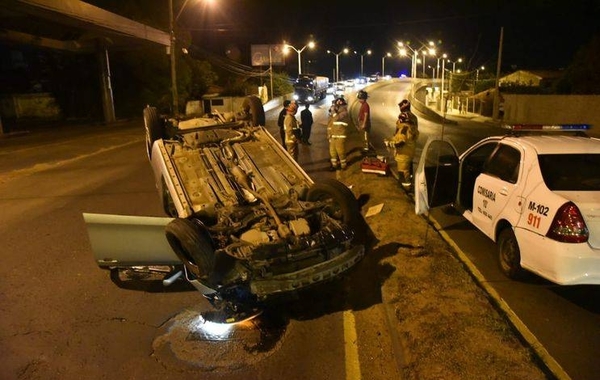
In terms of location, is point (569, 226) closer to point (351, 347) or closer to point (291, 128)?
point (351, 347)

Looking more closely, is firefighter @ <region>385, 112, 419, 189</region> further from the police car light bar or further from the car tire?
the police car light bar

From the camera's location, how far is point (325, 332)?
4.69m

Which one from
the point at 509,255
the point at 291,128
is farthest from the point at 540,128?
the point at 291,128

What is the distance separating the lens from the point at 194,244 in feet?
15.0

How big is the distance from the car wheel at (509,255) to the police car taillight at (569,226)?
0.69 m

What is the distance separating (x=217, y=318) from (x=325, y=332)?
1154mm

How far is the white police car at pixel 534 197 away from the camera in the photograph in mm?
4523

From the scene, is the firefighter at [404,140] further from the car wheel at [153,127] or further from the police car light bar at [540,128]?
the car wheel at [153,127]

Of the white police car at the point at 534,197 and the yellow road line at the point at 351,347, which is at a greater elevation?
the white police car at the point at 534,197

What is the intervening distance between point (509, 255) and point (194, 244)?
352cm

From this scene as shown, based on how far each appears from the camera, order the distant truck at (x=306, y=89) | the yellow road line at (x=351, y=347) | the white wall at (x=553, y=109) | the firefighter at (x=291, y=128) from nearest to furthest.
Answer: the yellow road line at (x=351, y=347)
the firefighter at (x=291, y=128)
the white wall at (x=553, y=109)
the distant truck at (x=306, y=89)

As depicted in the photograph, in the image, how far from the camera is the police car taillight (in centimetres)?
450

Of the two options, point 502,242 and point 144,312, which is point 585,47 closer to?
point 502,242

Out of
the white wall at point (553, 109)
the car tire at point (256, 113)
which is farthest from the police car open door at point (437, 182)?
the white wall at point (553, 109)
